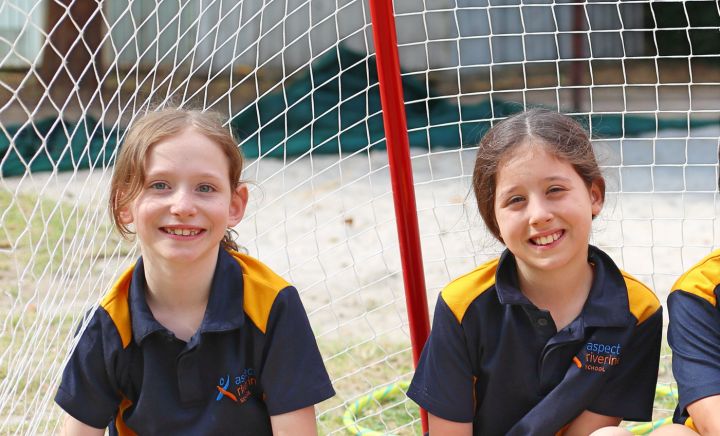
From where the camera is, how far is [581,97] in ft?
19.2

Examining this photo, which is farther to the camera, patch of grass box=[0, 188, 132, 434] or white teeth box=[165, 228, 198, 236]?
patch of grass box=[0, 188, 132, 434]

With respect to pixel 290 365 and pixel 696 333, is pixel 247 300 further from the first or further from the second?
pixel 696 333

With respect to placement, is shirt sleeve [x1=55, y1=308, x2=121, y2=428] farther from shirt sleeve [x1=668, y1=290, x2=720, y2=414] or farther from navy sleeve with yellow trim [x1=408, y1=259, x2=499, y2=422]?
shirt sleeve [x1=668, y1=290, x2=720, y2=414]

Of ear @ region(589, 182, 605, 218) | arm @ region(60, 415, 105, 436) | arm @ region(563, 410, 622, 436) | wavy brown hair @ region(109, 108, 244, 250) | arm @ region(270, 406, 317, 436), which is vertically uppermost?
wavy brown hair @ region(109, 108, 244, 250)

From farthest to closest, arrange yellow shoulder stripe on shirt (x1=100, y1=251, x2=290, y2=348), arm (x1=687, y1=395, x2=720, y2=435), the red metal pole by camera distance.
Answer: the red metal pole, yellow shoulder stripe on shirt (x1=100, y1=251, x2=290, y2=348), arm (x1=687, y1=395, x2=720, y2=435)

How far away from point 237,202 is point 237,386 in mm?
379

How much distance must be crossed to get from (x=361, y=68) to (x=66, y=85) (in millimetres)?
1528

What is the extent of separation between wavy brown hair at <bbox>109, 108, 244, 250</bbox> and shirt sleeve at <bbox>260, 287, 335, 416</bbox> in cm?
29

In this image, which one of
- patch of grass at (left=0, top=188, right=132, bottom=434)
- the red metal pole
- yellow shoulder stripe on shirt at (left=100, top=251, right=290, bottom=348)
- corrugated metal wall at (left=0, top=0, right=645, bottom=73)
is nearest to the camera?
yellow shoulder stripe on shirt at (left=100, top=251, right=290, bottom=348)

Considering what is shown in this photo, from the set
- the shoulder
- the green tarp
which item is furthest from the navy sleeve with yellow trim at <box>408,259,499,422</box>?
the green tarp

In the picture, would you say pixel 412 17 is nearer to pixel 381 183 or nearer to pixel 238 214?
pixel 381 183

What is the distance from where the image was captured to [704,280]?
2090 millimetres

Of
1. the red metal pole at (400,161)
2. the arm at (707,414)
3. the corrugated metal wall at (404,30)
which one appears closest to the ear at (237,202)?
the red metal pole at (400,161)

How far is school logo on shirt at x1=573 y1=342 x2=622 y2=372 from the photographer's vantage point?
2.10 meters
